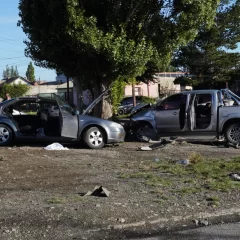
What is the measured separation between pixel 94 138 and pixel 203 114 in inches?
141

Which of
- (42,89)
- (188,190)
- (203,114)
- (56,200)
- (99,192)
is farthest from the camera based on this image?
(42,89)

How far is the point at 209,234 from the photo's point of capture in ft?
19.5

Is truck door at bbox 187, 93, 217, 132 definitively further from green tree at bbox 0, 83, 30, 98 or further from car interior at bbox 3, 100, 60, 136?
green tree at bbox 0, 83, 30, 98

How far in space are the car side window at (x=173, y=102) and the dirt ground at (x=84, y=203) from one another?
4360 mm

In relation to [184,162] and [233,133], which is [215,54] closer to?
[233,133]

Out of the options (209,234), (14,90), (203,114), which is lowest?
(209,234)

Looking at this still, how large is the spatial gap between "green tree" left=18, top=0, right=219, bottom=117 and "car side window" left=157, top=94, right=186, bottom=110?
101 inches

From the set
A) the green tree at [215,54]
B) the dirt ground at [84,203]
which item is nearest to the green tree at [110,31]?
the dirt ground at [84,203]

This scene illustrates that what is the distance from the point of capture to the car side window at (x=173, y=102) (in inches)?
604

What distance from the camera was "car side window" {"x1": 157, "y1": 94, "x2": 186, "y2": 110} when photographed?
50.3 ft

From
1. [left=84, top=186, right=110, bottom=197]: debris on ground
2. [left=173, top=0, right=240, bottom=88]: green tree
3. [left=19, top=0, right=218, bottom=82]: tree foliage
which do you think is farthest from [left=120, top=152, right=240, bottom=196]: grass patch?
[left=173, top=0, right=240, bottom=88]: green tree

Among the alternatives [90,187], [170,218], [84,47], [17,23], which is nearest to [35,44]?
[17,23]

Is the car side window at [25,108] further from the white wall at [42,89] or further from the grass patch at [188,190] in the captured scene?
the white wall at [42,89]

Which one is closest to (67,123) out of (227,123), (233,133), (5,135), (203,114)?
(5,135)
